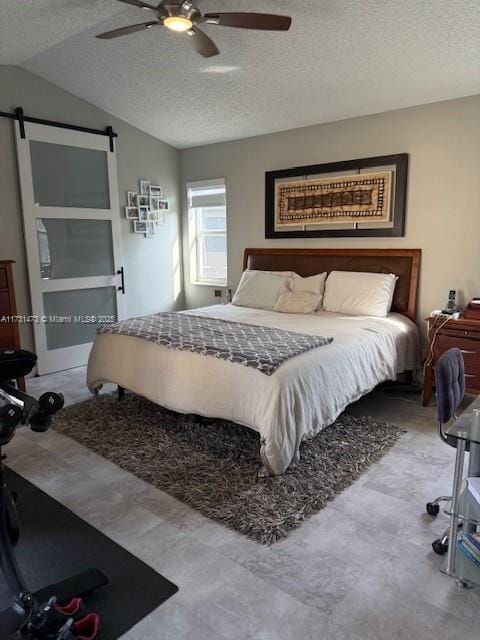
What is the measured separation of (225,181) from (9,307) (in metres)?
2.73

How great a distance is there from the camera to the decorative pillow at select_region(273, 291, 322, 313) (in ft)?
13.3

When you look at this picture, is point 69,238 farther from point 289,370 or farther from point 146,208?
point 289,370

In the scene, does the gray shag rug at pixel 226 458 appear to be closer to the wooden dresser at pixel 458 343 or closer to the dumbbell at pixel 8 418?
the wooden dresser at pixel 458 343

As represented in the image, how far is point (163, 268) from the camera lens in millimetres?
5582

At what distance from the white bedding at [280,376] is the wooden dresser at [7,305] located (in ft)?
2.65

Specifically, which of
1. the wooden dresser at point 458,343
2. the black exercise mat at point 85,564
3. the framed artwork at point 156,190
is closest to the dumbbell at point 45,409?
the black exercise mat at point 85,564

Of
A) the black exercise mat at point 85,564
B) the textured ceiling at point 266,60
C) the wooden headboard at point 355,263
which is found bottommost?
the black exercise mat at point 85,564

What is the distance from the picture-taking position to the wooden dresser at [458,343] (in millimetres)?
3217

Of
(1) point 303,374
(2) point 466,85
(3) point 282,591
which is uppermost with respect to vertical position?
(2) point 466,85

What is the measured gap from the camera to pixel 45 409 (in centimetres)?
139

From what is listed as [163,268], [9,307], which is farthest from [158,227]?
[9,307]

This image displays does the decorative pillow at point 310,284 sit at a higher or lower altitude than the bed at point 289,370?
higher

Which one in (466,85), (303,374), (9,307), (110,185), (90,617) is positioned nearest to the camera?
(90,617)

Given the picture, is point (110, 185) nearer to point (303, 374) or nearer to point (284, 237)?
point (284, 237)
